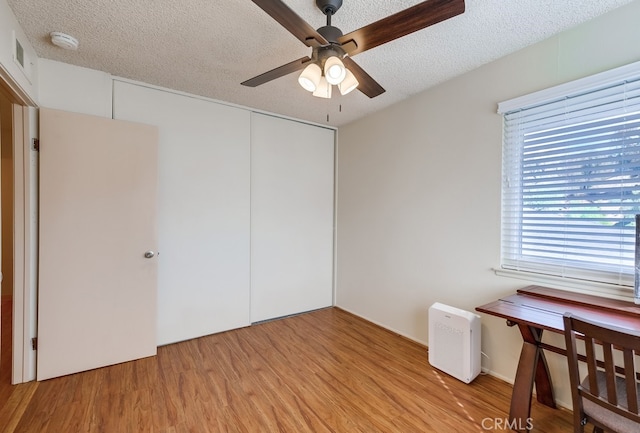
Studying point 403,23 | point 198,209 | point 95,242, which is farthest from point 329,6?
point 95,242

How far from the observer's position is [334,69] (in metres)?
1.49

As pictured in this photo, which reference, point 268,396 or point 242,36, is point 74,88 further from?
point 268,396

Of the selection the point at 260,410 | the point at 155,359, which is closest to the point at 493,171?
the point at 260,410

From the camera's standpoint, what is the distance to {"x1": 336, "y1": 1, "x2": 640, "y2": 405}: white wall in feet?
6.42

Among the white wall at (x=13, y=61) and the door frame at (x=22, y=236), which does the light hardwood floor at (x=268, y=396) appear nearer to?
the door frame at (x=22, y=236)

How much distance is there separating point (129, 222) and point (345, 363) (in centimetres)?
231

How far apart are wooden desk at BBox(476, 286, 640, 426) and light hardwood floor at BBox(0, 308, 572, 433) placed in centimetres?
20

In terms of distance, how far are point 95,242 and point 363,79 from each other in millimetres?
2507

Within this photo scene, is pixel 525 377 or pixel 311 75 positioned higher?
pixel 311 75

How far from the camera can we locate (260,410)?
194 cm

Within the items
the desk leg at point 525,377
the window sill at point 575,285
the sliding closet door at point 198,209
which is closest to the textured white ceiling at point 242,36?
the sliding closet door at point 198,209

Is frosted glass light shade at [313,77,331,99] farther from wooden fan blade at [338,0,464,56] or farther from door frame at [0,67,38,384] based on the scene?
door frame at [0,67,38,384]

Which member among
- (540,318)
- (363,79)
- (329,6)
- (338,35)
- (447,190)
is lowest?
(540,318)

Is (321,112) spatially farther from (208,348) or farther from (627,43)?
(208,348)
